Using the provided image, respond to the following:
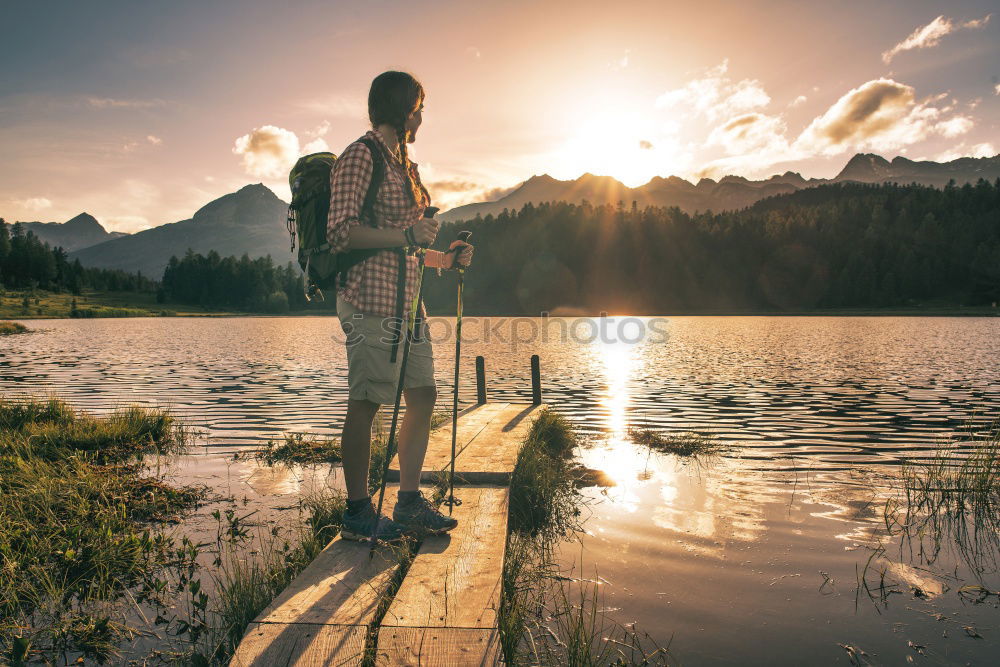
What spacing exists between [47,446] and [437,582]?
7840mm

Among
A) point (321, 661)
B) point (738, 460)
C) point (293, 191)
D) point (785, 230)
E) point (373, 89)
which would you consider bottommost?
point (738, 460)

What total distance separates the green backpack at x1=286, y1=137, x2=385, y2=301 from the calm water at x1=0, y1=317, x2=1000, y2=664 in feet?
10.9

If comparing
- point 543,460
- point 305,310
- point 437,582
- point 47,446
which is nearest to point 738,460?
point 543,460

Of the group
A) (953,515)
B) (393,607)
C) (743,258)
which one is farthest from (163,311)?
(953,515)

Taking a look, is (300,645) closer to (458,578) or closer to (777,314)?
(458,578)

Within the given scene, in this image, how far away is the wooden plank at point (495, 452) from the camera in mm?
6301

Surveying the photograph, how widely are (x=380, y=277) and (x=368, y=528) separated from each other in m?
1.83

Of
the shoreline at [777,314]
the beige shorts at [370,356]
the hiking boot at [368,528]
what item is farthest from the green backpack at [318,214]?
the shoreline at [777,314]

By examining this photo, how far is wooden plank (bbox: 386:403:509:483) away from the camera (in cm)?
625

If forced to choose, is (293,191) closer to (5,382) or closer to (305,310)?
(5,382)

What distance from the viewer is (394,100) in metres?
4.04

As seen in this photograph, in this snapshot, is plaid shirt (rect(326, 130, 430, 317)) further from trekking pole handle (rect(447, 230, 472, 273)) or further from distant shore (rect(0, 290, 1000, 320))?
distant shore (rect(0, 290, 1000, 320))

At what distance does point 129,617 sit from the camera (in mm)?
4066

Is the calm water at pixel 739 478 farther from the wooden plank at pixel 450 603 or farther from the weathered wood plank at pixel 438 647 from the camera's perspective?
the weathered wood plank at pixel 438 647
